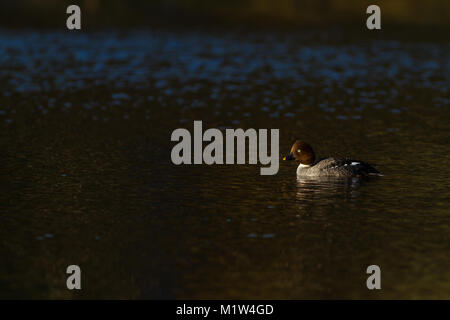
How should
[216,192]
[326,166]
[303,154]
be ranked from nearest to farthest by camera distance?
[216,192] → [326,166] → [303,154]

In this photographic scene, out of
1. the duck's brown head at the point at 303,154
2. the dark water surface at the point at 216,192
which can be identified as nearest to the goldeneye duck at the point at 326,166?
the duck's brown head at the point at 303,154

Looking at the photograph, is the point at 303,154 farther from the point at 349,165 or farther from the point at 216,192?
the point at 216,192

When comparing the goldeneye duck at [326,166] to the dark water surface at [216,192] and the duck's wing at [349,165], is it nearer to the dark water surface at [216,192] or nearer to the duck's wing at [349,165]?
Answer: the duck's wing at [349,165]

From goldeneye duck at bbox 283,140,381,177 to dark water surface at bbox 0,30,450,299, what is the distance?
0.46 meters

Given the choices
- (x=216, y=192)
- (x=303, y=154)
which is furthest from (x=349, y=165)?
(x=216, y=192)

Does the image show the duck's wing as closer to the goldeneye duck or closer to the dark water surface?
the goldeneye duck

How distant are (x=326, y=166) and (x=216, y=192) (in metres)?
3.29

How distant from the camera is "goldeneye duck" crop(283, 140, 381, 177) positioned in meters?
22.6

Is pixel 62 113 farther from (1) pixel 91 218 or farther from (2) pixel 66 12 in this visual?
(2) pixel 66 12

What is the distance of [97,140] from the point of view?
1122 inches

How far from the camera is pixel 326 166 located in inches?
899

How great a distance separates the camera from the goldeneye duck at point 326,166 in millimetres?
22609

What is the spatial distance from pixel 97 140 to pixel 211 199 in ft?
29.5

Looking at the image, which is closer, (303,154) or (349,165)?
(349,165)
